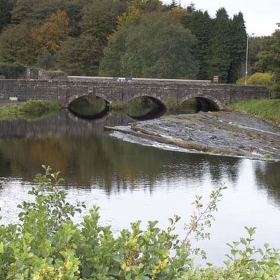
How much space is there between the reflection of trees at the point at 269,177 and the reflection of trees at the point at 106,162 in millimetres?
1106

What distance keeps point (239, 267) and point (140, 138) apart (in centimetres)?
2975

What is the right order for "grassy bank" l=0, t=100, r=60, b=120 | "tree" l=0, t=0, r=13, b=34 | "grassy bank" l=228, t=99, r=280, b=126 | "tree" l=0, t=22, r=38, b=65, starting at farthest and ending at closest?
"tree" l=0, t=0, r=13, b=34
"tree" l=0, t=22, r=38, b=65
"grassy bank" l=0, t=100, r=60, b=120
"grassy bank" l=228, t=99, r=280, b=126

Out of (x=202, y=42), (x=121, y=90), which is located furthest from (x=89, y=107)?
(x=202, y=42)

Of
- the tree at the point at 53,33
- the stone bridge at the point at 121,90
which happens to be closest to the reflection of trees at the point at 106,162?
the stone bridge at the point at 121,90

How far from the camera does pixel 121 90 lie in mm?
57562

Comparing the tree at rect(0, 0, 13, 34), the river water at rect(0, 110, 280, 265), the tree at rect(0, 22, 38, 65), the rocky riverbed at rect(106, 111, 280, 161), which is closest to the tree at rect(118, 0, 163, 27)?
the tree at rect(0, 22, 38, 65)

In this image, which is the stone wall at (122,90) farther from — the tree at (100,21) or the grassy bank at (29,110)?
the tree at (100,21)

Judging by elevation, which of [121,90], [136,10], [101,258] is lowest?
A: [121,90]

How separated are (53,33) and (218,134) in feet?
168

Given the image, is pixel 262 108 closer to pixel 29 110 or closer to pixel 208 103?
pixel 208 103

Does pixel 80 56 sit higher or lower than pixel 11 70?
higher

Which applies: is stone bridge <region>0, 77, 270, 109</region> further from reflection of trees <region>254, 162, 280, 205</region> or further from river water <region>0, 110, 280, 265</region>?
reflection of trees <region>254, 162, 280, 205</region>

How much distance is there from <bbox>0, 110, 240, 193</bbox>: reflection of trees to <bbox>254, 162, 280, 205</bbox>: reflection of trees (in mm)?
1106

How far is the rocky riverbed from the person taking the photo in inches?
1240
